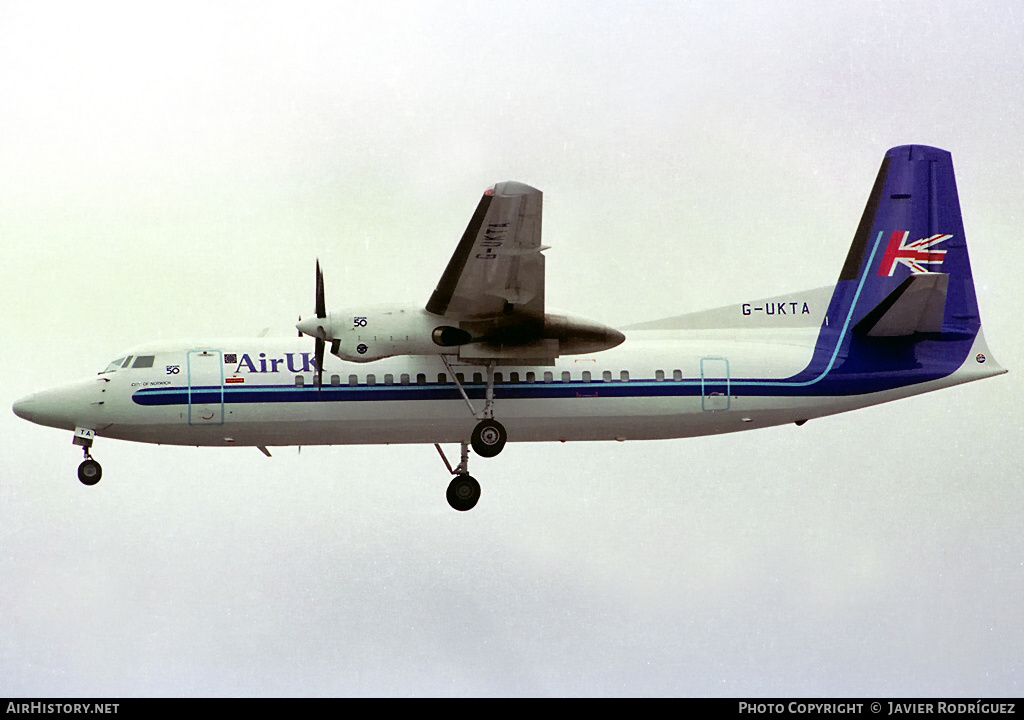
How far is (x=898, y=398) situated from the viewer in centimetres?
3158

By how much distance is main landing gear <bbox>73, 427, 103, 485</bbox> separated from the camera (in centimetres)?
3052

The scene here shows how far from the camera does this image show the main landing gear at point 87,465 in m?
30.5

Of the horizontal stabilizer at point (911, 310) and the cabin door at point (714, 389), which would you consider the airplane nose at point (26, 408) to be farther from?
the horizontal stabilizer at point (911, 310)

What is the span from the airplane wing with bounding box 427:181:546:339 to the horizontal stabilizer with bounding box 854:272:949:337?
22.6ft

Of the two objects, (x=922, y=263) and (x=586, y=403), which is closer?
(x=586, y=403)

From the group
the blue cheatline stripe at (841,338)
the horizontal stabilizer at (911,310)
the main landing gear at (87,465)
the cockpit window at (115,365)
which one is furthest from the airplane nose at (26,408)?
the horizontal stabilizer at (911,310)

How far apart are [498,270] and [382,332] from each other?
2384 mm

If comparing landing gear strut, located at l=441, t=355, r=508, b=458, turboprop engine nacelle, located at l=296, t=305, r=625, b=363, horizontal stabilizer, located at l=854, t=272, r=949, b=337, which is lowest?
landing gear strut, located at l=441, t=355, r=508, b=458

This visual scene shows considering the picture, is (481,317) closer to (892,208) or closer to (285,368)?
(285,368)

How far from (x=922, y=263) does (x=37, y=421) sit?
59.4 feet

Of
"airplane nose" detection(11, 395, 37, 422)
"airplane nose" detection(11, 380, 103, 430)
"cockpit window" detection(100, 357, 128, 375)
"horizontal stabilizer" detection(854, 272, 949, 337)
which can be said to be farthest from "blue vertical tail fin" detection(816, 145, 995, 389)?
"airplane nose" detection(11, 395, 37, 422)

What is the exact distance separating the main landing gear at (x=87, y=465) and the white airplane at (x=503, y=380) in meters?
0.04

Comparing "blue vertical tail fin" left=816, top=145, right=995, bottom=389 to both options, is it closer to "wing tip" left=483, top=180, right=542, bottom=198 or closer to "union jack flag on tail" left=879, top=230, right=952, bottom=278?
"union jack flag on tail" left=879, top=230, right=952, bottom=278
